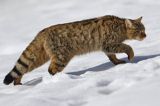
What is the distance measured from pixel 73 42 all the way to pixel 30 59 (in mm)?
860

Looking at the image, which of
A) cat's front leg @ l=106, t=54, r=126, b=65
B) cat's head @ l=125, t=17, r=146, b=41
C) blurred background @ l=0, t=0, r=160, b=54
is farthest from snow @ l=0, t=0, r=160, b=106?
cat's head @ l=125, t=17, r=146, b=41

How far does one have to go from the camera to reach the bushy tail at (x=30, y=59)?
34.6ft

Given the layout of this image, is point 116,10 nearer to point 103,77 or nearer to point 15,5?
point 15,5

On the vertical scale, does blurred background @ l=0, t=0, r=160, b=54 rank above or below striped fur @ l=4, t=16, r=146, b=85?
below

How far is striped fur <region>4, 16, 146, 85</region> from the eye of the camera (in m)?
10.6

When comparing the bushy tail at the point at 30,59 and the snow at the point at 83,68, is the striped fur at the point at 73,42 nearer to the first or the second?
the bushy tail at the point at 30,59

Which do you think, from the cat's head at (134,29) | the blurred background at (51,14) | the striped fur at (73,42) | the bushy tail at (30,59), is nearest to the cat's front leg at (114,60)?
the striped fur at (73,42)

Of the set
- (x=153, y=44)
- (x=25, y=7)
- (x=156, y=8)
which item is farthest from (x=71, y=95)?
(x=25, y=7)

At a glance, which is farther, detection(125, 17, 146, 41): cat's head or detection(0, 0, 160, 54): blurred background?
detection(0, 0, 160, 54): blurred background

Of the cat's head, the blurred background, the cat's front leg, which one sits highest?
the cat's head

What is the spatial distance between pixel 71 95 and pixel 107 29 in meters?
3.38

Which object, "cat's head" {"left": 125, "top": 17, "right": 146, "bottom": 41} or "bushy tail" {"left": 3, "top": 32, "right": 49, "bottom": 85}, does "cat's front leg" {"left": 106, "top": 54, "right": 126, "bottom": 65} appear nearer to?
"cat's head" {"left": 125, "top": 17, "right": 146, "bottom": 41}

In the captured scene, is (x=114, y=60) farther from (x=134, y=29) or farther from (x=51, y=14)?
(x=51, y=14)

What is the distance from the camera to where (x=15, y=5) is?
24.1m
